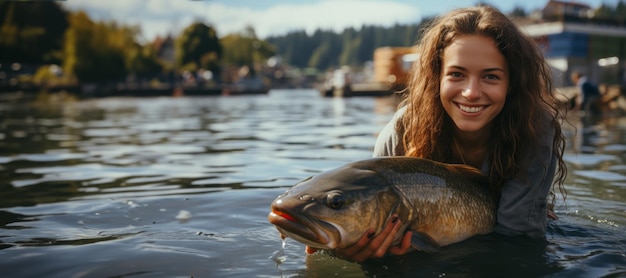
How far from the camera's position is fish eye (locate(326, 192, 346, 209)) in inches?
121

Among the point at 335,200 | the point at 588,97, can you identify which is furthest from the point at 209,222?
the point at 588,97

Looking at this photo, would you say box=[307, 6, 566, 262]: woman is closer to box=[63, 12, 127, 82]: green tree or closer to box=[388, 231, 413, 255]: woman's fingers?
box=[388, 231, 413, 255]: woman's fingers

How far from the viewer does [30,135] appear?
14.6m

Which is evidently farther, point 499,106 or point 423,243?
point 499,106

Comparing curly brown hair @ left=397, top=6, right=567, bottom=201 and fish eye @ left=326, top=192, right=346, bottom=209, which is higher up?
curly brown hair @ left=397, top=6, right=567, bottom=201

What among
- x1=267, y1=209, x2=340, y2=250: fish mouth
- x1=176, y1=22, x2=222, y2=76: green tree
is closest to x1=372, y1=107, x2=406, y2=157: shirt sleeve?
x1=267, y1=209, x2=340, y2=250: fish mouth

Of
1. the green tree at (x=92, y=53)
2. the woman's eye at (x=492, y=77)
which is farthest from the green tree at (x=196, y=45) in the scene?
the woman's eye at (x=492, y=77)

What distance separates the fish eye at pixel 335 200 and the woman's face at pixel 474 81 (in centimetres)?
131

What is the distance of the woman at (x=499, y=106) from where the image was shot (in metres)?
3.94

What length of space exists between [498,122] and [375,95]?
5379 cm

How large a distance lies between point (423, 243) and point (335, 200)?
75cm

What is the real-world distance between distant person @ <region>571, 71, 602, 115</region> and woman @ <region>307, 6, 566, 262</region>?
2103 cm

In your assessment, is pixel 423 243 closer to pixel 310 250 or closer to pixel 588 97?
pixel 310 250

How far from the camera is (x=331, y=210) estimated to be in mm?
3078
